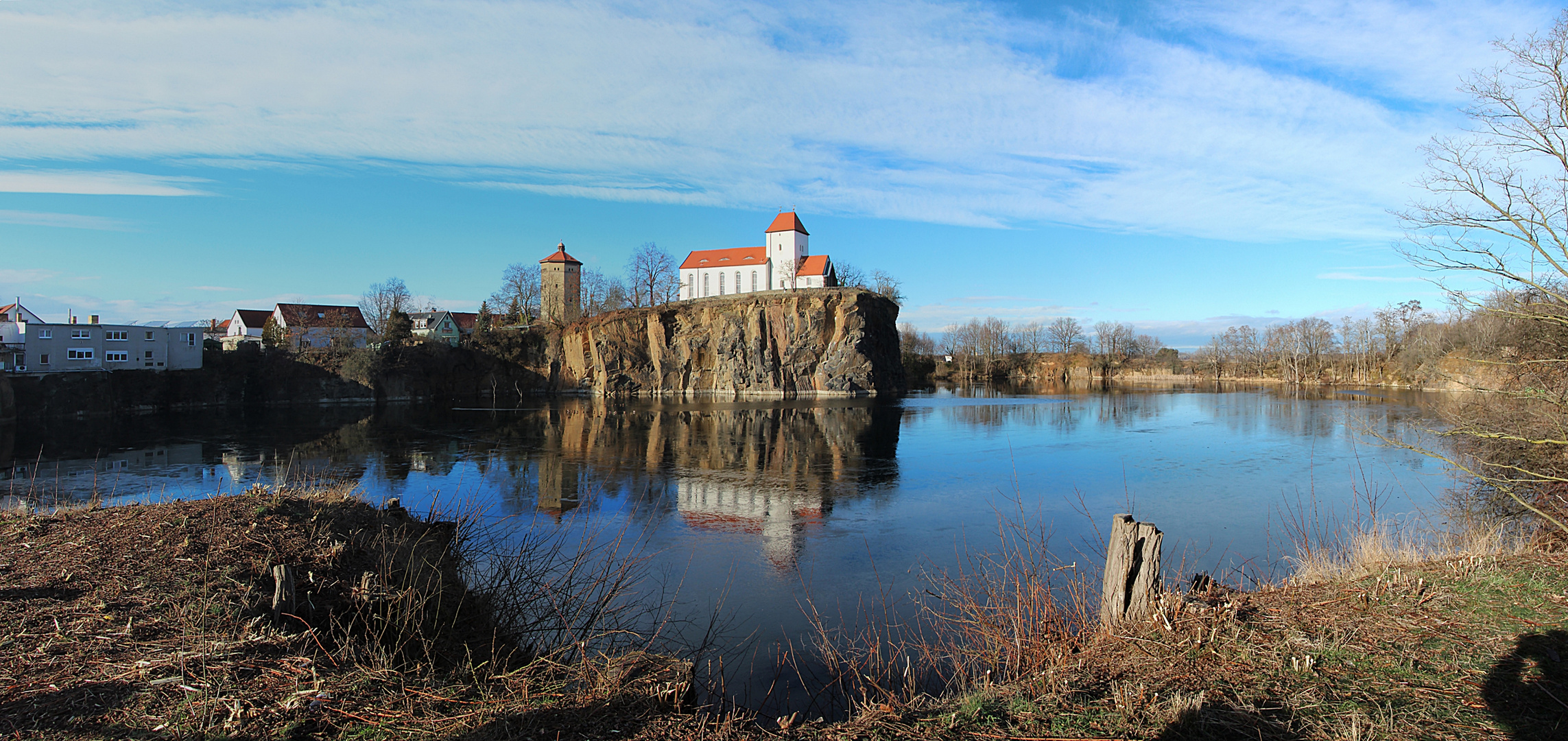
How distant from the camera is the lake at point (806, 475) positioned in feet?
38.4

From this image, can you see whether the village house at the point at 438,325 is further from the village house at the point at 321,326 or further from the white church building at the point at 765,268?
the white church building at the point at 765,268

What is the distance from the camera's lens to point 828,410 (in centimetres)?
4909

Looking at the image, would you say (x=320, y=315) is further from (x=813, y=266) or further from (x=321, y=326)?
(x=813, y=266)

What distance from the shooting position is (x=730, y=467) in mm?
23375

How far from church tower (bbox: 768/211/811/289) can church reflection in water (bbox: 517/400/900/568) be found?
42285 mm

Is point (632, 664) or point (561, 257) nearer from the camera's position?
point (632, 664)

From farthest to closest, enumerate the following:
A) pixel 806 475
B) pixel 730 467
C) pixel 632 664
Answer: pixel 730 467
pixel 806 475
pixel 632 664

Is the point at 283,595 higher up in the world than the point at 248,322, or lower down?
lower down

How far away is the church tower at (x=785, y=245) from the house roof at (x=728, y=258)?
4.18ft

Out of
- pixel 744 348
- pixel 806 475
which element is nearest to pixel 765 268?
pixel 744 348

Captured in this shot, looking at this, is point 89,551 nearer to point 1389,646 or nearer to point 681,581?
point 681,581

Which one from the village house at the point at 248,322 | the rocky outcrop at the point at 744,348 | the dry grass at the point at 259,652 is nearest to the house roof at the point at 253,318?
the village house at the point at 248,322

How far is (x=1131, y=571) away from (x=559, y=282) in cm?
9060

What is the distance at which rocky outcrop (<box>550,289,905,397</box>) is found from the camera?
223 ft
